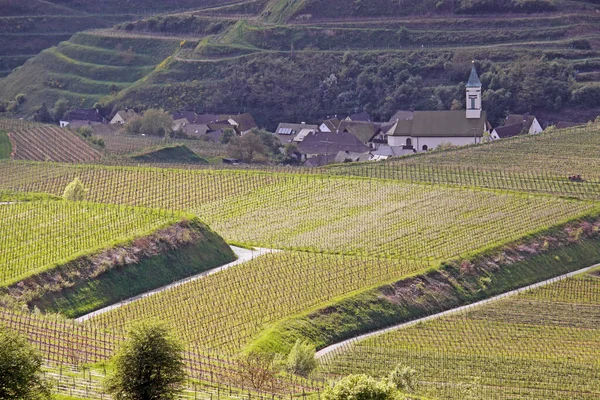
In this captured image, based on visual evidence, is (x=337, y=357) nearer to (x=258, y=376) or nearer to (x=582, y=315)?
(x=258, y=376)

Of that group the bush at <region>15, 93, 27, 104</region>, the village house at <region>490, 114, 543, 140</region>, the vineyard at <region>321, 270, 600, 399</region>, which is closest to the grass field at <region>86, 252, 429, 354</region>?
the vineyard at <region>321, 270, 600, 399</region>

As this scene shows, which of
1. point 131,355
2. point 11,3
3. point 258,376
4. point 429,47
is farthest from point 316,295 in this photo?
point 11,3

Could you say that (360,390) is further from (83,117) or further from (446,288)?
(83,117)

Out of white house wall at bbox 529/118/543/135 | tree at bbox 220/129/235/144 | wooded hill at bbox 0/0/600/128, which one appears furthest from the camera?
wooded hill at bbox 0/0/600/128

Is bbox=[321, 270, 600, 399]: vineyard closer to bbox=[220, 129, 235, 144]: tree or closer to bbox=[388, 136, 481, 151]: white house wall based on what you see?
bbox=[388, 136, 481, 151]: white house wall

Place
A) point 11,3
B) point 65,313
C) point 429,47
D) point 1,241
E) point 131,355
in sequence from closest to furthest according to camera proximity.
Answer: point 131,355 → point 65,313 → point 1,241 → point 429,47 → point 11,3

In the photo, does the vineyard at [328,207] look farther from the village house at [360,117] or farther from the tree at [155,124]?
the village house at [360,117]
